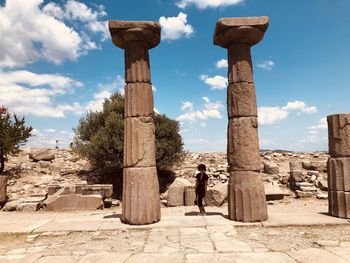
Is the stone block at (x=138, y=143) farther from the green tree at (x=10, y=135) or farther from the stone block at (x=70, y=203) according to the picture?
the green tree at (x=10, y=135)

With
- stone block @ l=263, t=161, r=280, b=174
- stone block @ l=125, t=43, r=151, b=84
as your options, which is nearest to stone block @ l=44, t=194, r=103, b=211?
stone block @ l=125, t=43, r=151, b=84

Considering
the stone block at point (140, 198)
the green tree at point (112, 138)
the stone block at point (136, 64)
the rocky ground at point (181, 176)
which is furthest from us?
the green tree at point (112, 138)

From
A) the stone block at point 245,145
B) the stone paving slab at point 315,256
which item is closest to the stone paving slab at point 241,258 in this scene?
the stone paving slab at point 315,256

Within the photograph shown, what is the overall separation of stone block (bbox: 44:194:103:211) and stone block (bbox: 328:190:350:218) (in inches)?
329

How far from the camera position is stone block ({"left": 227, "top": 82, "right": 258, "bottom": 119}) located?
7.79m

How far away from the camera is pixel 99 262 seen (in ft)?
16.1

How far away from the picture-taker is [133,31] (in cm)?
761

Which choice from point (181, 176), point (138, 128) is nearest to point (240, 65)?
point (138, 128)

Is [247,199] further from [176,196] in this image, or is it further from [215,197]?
[176,196]

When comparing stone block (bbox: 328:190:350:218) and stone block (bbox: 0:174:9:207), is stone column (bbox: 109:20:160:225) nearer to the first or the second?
stone block (bbox: 328:190:350:218)

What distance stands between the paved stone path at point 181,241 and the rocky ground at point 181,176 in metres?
4.72

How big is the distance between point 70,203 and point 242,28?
29.1 ft

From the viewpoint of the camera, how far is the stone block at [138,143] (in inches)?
299

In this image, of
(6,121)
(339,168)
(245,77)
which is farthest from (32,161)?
(339,168)
